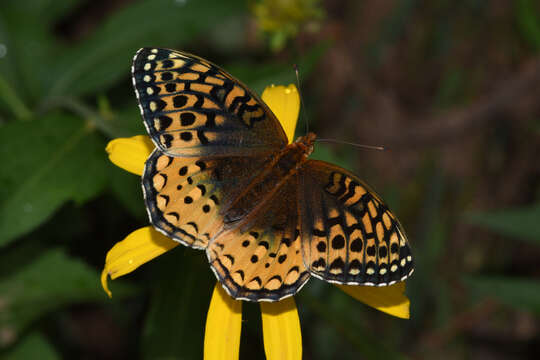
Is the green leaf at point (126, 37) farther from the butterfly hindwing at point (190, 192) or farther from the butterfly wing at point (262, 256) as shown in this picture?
the butterfly wing at point (262, 256)

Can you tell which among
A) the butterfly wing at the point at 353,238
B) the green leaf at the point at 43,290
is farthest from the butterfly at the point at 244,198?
the green leaf at the point at 43,290

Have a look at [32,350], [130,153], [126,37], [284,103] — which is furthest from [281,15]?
[32,350]

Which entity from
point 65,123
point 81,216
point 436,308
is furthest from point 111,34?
point 436,308

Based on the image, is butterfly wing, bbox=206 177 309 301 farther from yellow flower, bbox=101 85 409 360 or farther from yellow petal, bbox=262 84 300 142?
yellow petal, bbox=262 84 300 142

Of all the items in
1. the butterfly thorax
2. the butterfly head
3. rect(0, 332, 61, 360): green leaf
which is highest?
the butterfly head

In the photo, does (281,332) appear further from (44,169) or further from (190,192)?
(44,169)

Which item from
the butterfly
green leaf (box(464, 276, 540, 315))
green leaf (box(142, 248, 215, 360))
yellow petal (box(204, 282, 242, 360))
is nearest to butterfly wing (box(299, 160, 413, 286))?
the butterfly
